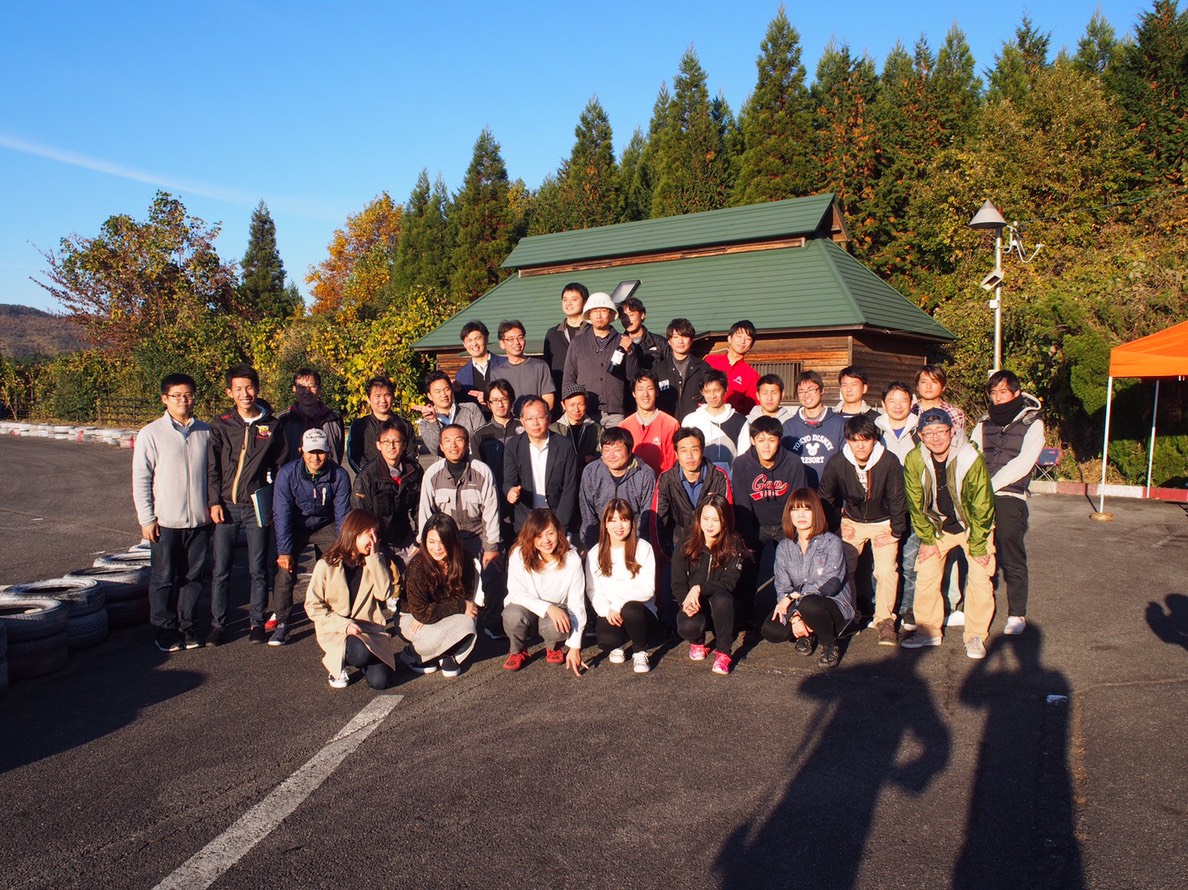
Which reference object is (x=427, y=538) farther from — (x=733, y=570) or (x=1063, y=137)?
(x=1063, y=137)

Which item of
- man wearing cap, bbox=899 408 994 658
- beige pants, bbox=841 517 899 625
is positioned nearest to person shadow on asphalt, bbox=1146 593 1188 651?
man wearing cap, bbox=899 408 994 658

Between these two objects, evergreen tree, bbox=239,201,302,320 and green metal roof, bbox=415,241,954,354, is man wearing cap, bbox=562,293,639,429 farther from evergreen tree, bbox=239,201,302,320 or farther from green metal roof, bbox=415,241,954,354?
evergreen tree, bbox=239,201,302,320

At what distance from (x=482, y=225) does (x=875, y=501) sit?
38381mm

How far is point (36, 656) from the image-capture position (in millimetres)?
5805

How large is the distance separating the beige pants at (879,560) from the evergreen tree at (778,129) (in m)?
28.4

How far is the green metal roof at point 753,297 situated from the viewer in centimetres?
1689

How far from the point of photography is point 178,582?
652cm

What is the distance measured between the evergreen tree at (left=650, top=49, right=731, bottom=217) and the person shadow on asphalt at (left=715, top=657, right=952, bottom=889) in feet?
99.5

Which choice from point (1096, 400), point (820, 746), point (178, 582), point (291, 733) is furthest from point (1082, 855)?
point (1096, 400)

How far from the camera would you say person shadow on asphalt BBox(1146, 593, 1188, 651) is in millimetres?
6293

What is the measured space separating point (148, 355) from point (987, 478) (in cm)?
2731

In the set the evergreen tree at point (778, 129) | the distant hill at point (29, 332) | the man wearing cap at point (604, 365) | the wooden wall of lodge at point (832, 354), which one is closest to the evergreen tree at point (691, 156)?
the evergreen tree at point (778, 129)

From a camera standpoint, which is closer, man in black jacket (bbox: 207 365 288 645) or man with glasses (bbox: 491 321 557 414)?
man in black jacket (bbox: 207 365 288 645)

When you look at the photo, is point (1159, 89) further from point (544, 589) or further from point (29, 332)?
point (29, 332)
